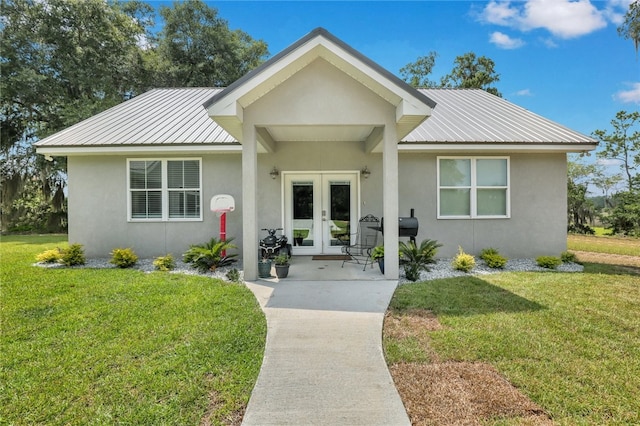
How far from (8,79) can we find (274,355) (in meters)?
21.3

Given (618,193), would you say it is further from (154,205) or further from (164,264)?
(154,205)

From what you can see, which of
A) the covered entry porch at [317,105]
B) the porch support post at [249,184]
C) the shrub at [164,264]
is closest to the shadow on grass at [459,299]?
the covered entry porch at [317,105]

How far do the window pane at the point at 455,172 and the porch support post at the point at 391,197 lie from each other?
3302 mm

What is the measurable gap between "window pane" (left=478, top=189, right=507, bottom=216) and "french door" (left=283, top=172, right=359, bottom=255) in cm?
351

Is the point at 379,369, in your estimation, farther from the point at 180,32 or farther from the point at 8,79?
the point at 180,32

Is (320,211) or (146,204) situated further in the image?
(320,211)

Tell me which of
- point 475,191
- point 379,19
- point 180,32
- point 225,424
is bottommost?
point 225,424

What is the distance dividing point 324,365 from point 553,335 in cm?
286

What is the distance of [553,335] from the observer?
3.83m

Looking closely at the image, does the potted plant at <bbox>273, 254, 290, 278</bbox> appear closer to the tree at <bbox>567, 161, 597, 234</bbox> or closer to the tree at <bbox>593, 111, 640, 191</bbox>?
the tree at <bbox>567, 161, 597, 234</bbox>

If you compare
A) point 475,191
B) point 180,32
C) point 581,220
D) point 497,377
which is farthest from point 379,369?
point 180,32

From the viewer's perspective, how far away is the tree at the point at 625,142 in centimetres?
1735

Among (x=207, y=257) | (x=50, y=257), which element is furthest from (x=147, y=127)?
(x=207, y=257)

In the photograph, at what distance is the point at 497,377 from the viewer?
2.95 m
